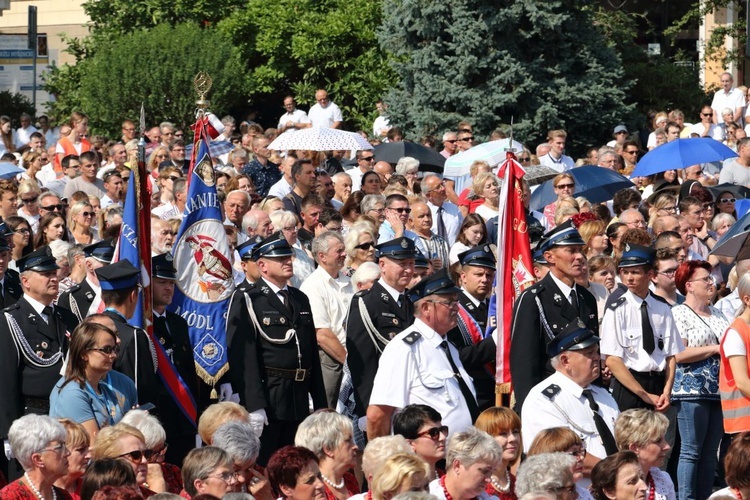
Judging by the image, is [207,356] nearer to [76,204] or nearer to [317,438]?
[317,438]

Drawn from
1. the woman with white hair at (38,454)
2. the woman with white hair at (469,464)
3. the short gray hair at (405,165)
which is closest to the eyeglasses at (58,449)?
the woman with white hair at (38,454)

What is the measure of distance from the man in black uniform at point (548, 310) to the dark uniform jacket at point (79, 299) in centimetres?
295

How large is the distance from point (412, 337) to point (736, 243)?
4311 millimetres

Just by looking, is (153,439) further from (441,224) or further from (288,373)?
(441,224)

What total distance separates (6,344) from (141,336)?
996 millimetres

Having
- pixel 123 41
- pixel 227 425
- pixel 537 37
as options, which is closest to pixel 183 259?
pixel 227 425

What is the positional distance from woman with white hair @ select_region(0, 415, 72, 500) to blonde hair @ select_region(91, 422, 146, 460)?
0.16m

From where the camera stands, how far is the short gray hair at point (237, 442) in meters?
7.47

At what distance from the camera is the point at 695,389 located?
10.4 meters

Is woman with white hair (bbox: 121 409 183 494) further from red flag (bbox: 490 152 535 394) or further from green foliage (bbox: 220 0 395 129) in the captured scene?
green foliage (bbox: 220 0 395 129)

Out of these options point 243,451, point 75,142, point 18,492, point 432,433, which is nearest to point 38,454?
point 18,492

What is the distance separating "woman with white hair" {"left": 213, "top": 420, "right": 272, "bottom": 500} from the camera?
747 centimetres

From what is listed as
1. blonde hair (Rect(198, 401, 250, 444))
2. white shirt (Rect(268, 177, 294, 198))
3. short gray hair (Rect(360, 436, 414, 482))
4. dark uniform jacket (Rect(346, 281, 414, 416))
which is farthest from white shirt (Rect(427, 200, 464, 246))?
short gray hair (Rect(360, 436, 414, 482))

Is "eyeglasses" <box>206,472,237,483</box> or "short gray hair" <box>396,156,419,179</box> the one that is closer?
"eyeglasses" <box>206,472,237,483</box>
